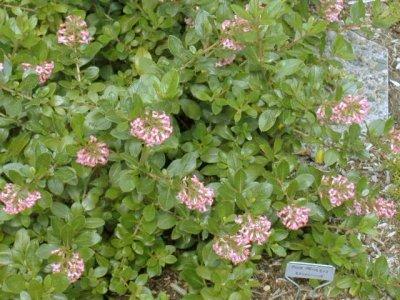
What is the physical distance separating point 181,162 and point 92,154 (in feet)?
1.24

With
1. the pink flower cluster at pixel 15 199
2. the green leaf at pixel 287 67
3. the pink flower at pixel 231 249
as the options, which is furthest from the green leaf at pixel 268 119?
the pink flower cluster at pixel 15 199

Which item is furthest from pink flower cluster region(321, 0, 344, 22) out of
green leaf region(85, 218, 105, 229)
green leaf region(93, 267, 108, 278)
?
green leaf region(93, 267, 108, 278)

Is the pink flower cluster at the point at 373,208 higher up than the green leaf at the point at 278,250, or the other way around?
the pink flower cluster at the point at 373,208

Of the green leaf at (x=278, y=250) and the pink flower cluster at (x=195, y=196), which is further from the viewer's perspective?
the green leaf at (x=278, y=250)

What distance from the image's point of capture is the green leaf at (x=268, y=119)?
2.98 meters

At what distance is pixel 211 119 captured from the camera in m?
3.14

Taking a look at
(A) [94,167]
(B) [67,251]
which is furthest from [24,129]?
(B) [67,251]

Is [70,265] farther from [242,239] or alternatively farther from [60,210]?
[242,239]

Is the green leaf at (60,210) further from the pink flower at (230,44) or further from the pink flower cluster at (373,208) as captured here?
the pink flower cluster at (373,208)

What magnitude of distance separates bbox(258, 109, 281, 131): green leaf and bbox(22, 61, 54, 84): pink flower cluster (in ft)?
3.21

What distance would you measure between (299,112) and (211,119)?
1.40ft

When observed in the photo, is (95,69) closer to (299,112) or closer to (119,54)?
(119,54)

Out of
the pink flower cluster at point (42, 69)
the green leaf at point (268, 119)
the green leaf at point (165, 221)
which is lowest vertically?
the green leaf at point (165, 221)

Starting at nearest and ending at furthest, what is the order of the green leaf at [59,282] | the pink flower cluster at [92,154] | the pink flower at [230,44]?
1. the green leaf at [59,282]
2. the pink flower cluster at [92,154]
3. the pink flower at [230,44]
